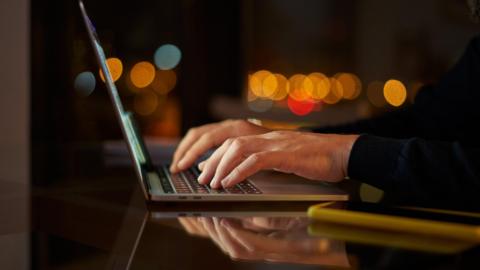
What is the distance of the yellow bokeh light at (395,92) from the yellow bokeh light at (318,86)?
0.38 meters

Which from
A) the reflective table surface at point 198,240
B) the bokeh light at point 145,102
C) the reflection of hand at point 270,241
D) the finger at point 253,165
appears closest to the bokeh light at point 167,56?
the bokeh light at point 145,102

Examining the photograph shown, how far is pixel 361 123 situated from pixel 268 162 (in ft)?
2.34

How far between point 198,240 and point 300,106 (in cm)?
310

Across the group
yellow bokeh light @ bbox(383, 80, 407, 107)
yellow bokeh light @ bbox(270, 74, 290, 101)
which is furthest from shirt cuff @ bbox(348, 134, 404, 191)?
yellow bokeh light @ bbox(270, 74, 290, 101)

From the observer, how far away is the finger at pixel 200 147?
3.73ft

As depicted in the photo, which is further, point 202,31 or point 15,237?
point 202,31

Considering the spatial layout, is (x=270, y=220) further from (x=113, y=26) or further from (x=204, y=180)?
(x=113, y=26)

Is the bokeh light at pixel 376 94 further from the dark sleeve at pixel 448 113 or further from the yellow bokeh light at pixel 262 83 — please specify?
the dark sleeve at pixel 448 113

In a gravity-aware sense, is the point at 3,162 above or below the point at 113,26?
below

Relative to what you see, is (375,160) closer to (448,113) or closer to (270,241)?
(270,241)

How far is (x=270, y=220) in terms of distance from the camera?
2.53ft

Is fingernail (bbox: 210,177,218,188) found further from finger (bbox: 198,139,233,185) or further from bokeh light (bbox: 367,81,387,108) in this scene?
bokeh light (bbox: 367,81,387,108)

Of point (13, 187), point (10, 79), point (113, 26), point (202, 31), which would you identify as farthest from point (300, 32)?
point (13, 187)

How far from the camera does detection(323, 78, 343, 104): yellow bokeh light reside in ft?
11.9
